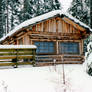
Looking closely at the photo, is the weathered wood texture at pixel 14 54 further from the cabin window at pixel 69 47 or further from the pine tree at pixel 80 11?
the pine tree at pixel 80 11

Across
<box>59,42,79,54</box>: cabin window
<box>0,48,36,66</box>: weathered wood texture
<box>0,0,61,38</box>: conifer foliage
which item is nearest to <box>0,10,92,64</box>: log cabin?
Answer: <box>59,42,79,54</box>: cabin window

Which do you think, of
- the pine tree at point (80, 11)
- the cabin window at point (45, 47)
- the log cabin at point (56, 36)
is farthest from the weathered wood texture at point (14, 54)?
the pine tree at point (80, 11)

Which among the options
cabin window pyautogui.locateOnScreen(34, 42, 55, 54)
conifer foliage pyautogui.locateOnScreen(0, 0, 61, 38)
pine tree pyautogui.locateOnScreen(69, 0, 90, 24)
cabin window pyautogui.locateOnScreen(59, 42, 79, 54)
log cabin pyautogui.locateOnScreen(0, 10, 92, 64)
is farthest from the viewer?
conifer foliage pyautogui.locateOnScreen(0, 0, 61, 38)

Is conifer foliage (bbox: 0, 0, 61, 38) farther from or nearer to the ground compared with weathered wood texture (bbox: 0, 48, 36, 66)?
farther from the ground

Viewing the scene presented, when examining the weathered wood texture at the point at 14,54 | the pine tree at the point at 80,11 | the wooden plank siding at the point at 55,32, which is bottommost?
the weathered wood texture at the point at 14,54

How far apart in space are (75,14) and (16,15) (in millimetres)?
15981

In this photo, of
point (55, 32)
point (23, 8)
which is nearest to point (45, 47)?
point (55, 32)

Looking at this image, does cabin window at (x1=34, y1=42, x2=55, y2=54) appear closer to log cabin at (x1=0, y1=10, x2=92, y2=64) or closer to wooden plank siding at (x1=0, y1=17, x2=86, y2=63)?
log cabin at (x1=0, y1=10, x2=92, y2=64)

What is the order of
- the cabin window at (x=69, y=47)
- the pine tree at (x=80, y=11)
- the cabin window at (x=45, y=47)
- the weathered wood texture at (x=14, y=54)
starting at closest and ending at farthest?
the weathered wood texture at (x=14, y=54)
the cabin window at (x=45, y=47)
the cabin window at (x=69, y=47)
the pine tree at (x=80, y=11)

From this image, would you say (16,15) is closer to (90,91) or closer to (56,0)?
(56,0)

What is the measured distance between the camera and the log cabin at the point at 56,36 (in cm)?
1493

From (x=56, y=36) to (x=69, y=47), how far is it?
159 cm

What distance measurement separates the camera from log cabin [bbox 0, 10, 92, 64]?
1493cm

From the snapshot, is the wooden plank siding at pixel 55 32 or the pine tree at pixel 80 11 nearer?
the wooden plank siding at pixel 55 32
